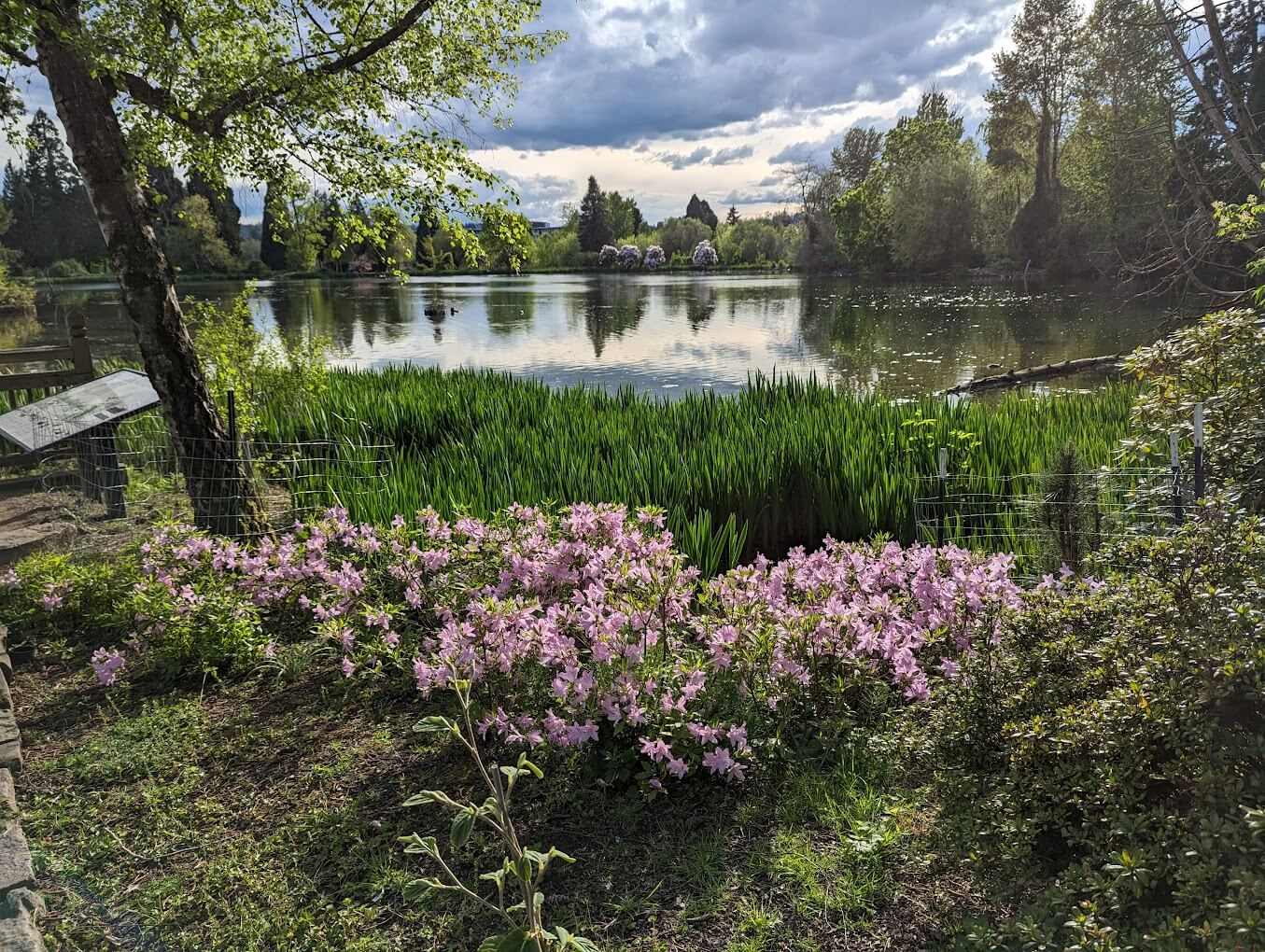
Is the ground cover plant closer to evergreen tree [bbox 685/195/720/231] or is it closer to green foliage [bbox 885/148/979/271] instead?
green foliage [bbox 885/148/979/271]

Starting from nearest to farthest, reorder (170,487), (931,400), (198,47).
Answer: (198,47), (170,487), (931,400)

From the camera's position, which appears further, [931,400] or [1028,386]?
[1028,386]

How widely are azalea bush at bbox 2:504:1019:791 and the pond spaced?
612 cm

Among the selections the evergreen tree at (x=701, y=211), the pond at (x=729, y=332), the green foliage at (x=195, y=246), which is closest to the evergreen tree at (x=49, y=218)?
the green foliage at (x=195, y=246)

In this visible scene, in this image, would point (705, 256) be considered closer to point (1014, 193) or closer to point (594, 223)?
point (594, 223)

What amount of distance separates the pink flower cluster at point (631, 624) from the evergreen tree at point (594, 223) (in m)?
89.7

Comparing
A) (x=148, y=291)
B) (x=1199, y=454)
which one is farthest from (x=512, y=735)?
(x=148, y=291)

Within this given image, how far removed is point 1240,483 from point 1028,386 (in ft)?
37.7

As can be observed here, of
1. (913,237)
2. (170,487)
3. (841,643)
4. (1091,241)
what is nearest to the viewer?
(841,643)

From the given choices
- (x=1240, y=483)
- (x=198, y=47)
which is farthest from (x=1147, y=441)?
(x=198, y=47)

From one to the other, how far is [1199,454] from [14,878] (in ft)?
15.0

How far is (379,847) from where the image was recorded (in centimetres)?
252

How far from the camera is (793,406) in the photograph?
817cm

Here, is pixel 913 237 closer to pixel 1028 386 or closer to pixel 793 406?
pixel 1028 386
